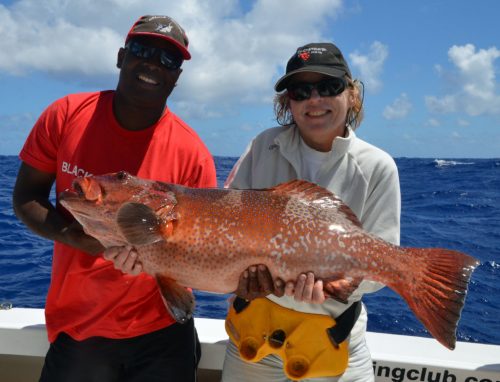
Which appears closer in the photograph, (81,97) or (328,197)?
(328,197)

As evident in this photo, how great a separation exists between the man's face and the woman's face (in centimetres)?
84

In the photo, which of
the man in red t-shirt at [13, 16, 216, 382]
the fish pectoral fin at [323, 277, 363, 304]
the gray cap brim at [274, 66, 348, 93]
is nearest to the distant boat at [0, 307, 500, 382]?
the man in red t-shirt at [13, 16, 216, 382]

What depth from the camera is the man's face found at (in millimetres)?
3041

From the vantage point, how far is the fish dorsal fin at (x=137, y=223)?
263 centimetres

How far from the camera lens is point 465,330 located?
6.84m

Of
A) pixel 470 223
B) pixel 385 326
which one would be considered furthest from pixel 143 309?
pixel 470 223

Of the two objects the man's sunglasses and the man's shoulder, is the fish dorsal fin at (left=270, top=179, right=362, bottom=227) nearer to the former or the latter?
the man's sunglasses

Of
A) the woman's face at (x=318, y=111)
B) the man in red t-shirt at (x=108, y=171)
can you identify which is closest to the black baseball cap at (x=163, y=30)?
the man in red t-shirt at (x=108, y=171)

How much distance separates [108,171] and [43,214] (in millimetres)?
487

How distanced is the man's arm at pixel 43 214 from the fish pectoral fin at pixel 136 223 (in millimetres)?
329

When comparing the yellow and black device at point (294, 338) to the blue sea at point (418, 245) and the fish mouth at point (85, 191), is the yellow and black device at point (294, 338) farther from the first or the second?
the blue sea at point (418, 245)

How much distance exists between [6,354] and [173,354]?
6.19 ft

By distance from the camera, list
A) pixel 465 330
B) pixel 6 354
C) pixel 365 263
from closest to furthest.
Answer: pixel 365 263, pixel 6 354, pixel 465 330

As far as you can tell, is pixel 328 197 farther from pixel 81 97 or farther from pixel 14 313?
pixel 14 313
